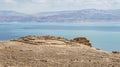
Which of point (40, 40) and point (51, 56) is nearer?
point (51, 56)

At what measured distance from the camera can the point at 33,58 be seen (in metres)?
19.9

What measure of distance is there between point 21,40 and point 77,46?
4.26m

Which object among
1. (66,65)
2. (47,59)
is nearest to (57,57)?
(47,59)

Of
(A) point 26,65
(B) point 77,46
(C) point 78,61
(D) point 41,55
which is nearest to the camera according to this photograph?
(A) point 26,65

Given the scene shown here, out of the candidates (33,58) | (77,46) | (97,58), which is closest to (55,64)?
(33,58)

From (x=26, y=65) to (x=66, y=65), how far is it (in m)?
2.16

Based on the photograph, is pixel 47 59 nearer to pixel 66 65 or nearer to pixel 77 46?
pixel 66 65

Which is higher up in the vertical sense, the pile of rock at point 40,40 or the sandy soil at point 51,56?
the pile of rock at point 40,40

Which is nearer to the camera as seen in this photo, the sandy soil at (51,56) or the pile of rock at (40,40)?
the sandy soil at (51,56)

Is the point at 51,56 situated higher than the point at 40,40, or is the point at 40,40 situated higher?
the point at 40,40

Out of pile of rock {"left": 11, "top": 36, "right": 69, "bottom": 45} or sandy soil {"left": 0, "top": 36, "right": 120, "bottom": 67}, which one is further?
pile of rock {"left": 11, "top": 36, "right": 69, "bottom": 45}

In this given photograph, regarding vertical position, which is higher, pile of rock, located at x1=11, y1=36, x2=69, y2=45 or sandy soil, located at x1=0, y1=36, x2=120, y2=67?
pile of rock, located at x1=11, y1=36, x2=69, y2=45

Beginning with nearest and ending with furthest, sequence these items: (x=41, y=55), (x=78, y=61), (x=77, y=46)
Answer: (x=78, y=61) < (x=41, y=55) < (x=77, y=46)

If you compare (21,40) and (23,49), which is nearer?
(23,49)
